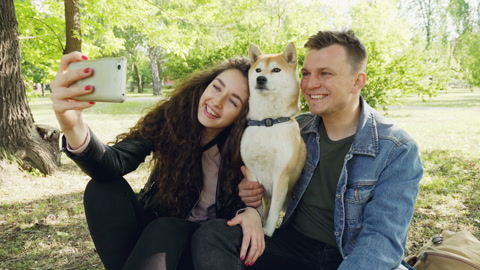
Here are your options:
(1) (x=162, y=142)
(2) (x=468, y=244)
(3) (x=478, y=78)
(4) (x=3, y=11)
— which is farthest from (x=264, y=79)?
(3) (x=478, y=78)

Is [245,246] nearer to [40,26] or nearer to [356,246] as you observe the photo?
[356,246]

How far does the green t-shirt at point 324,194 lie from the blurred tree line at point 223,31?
807 mm

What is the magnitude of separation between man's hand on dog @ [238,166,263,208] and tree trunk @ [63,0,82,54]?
532 cm

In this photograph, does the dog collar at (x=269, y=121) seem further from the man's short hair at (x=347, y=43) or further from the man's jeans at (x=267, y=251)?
the man's jeans at (x=267, y=251)

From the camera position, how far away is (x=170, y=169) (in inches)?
83.4

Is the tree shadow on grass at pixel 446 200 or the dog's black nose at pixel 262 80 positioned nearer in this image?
the dog's black nose at pixel 262 80

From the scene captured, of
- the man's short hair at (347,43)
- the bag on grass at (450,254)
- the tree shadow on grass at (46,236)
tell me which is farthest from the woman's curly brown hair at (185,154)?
the tree shadow on grass at (46,236)

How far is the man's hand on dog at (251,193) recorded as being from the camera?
2.04m

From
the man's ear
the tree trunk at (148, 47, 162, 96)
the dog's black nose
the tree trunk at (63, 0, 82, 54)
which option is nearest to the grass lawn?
the dog's black nose

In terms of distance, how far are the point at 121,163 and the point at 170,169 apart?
375mm

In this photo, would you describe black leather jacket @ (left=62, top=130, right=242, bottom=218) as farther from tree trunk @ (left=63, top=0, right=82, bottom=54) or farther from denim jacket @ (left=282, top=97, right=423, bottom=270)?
tree trunk @ (left=63, top=0, right=82, bottom=54)

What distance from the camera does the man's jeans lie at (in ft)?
5.24

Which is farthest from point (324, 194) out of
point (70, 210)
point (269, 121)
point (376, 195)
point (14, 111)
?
point (14, 111)

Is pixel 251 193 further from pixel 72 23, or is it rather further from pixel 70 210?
pixel 72 23
